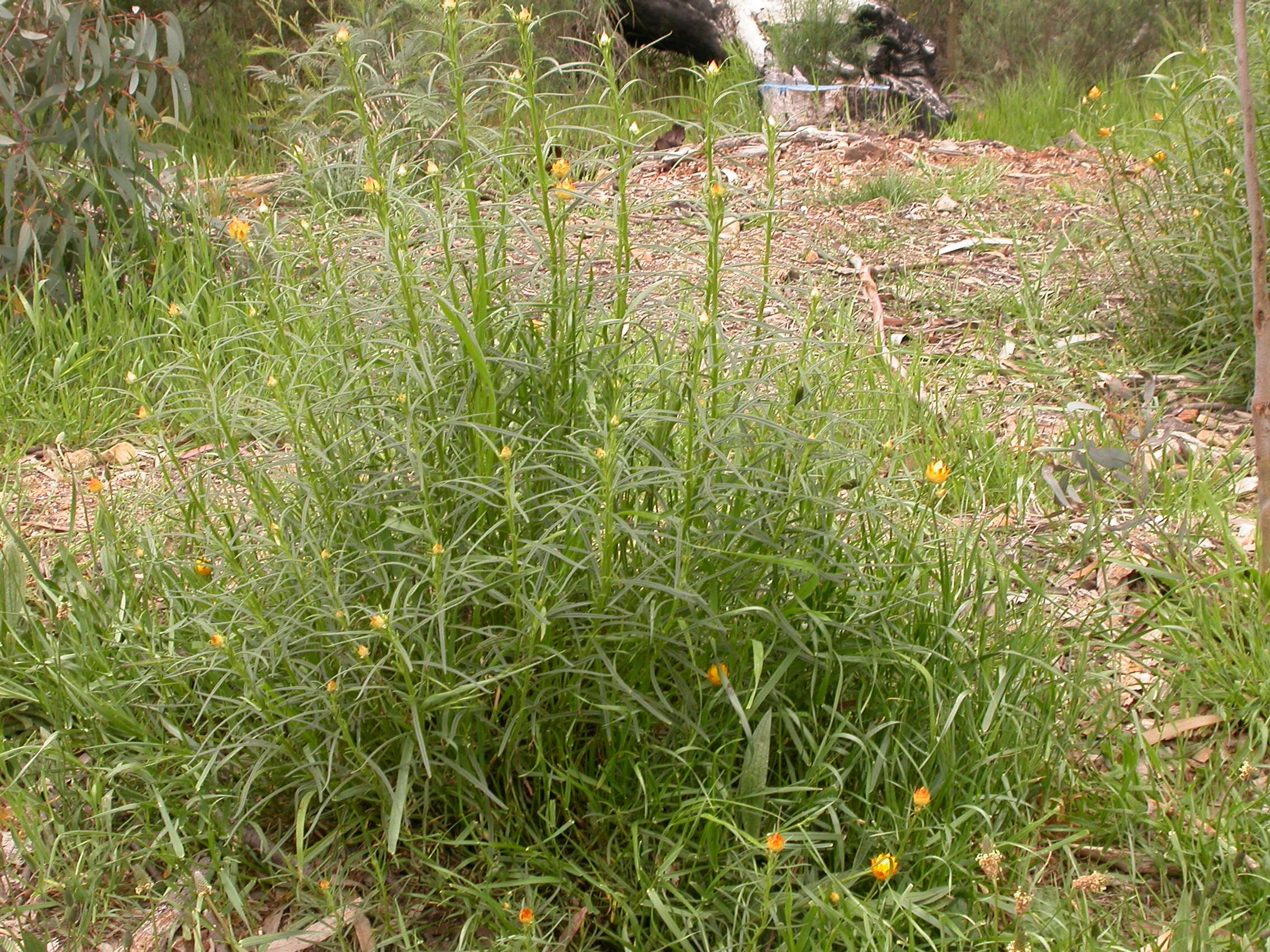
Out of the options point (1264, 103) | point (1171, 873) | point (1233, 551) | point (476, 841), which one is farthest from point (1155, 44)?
point (476, 841)

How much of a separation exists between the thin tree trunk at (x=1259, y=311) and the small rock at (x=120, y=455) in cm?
286

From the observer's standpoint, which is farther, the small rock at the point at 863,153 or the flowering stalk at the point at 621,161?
the small rock at the point at 863,153

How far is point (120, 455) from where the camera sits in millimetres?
3244

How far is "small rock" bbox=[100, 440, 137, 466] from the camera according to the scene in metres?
3.25

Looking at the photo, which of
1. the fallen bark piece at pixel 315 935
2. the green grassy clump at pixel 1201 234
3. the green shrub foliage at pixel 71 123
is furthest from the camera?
the green shrub foliage at pixel 71 123

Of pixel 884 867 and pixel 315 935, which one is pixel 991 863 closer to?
pixel 884 867

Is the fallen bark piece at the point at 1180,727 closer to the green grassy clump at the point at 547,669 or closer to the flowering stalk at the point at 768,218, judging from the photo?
the green grassy clump at the point at 547,669

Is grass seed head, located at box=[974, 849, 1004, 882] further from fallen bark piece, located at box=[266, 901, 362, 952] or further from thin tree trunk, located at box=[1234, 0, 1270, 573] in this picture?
thin tree trunk, located at box=[1234, 0, 1270, 573]

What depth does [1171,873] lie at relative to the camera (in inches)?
82.4

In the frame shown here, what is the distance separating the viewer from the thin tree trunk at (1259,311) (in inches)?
95.7

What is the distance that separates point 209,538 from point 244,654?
14.3 inches

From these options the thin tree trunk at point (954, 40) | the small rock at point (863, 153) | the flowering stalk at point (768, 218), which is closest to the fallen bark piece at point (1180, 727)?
the flowering stalk at point (768, 218)

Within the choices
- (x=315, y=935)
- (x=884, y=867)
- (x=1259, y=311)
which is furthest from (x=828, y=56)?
(x=315, y=935)

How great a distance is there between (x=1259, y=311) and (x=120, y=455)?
290 cm
